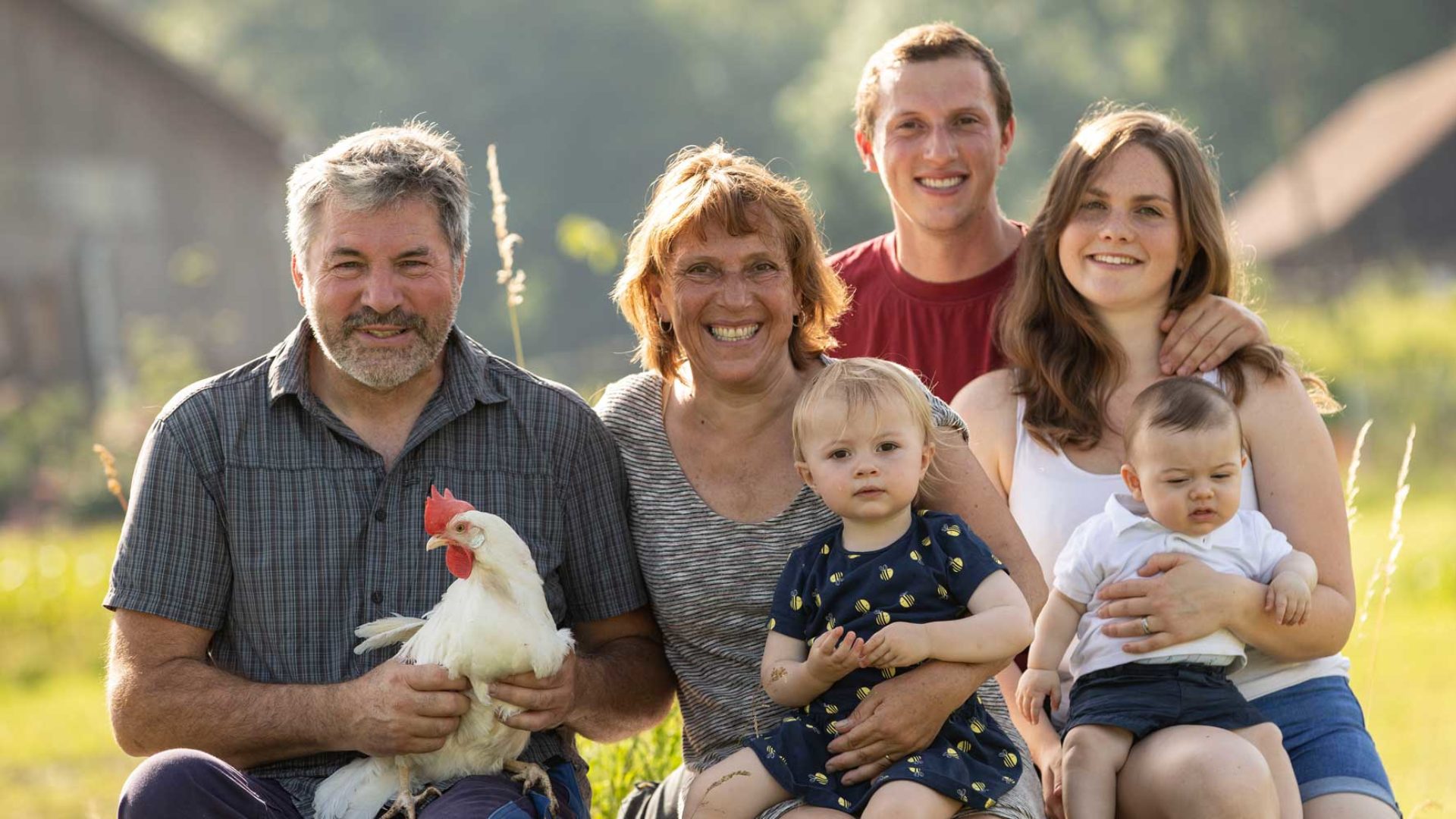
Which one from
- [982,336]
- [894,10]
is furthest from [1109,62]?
[982,336]

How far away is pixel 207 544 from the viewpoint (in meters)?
3.36

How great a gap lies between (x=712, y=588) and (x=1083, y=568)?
863mm

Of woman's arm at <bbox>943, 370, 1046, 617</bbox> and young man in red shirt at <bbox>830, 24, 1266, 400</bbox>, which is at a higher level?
young man in red shirt at <bbox>830, 24, 1266, 400</bbox>

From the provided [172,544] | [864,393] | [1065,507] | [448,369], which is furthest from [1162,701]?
[172,544]

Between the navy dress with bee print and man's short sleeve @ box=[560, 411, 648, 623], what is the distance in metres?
0.53

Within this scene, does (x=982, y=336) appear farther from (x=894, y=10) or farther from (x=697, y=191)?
(x=894, y=10)

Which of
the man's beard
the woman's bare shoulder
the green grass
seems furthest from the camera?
the green grass

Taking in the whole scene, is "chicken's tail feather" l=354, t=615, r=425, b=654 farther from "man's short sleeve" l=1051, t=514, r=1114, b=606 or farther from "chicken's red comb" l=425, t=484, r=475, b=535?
"man's short sleeve" l=1051, t=514, r=1114, b=606

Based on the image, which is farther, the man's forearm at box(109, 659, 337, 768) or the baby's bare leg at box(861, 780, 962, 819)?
the man's forearm at box(109, 659, 337, 768)

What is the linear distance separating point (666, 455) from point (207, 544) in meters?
1.08

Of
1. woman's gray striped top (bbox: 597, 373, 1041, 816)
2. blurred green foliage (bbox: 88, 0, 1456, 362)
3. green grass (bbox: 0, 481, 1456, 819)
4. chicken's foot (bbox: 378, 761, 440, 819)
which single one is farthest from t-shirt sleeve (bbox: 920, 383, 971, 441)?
blurred green foliage (bbox: 88, 0, 1456, 362)

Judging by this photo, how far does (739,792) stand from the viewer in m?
3.13

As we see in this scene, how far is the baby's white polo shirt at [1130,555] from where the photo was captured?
3369mm

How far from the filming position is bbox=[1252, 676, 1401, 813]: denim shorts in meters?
3.32
